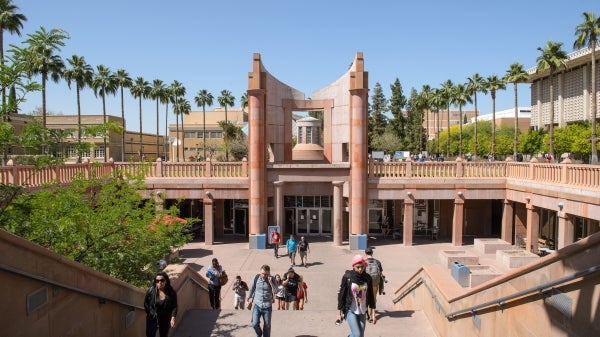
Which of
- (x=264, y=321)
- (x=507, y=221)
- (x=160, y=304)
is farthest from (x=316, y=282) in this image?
(x=507, y=221)

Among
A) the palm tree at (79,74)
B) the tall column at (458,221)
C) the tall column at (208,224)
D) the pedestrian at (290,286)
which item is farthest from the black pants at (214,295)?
the palm tree at (79,74)

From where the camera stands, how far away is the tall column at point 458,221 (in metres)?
24.9

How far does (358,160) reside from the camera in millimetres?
24516

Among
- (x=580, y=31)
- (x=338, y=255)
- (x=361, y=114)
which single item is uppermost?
(x=580, y=31)

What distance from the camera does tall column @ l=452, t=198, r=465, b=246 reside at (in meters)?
24.9

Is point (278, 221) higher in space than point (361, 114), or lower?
lower

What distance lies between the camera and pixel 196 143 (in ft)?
346

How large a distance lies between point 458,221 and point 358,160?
649 centimetres

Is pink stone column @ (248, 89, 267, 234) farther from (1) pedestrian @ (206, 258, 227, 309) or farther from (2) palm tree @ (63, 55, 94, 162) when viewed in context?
(2) palm tree @ (63, 55, 94, 162)

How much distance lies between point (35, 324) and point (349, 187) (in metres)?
20.5

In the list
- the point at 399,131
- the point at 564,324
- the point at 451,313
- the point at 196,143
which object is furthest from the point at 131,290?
the point at 196,143

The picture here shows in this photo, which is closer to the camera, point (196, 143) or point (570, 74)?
point (570, 74)

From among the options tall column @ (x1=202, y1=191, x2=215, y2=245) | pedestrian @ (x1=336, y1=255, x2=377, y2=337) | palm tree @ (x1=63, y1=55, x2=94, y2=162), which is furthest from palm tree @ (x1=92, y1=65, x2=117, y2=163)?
pedestrian @ (x1=336, y1=255, x2=377, y2=337)

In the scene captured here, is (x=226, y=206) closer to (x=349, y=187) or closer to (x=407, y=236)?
(x=349, y=187)
